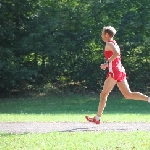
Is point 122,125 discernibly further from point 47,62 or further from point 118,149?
point 47,62

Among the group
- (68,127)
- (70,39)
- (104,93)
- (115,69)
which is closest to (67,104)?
(70,39)

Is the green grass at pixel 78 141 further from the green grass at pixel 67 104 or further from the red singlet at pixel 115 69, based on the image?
the green grass at pixel 67 104

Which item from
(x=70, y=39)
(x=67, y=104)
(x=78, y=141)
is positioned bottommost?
(x=67, y=104)

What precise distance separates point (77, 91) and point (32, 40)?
142 inches

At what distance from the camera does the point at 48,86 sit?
24547 mm

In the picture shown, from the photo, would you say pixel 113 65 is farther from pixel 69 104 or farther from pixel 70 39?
pixel 70 39

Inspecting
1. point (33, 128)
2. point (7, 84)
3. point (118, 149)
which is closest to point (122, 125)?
point (33, 128)

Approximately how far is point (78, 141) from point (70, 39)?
1672cm

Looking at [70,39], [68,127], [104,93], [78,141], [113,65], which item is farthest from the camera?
[70,39]

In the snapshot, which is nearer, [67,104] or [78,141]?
[78,141]

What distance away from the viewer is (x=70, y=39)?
24.5 metres

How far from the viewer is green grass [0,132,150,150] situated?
752 cm

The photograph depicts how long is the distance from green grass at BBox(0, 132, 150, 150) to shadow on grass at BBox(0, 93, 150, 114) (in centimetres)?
966

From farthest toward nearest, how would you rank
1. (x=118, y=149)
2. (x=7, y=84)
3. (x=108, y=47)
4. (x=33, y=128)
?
(x=7, y=84), (x=33, y=128), (x=108, y=47), (x=118, y=149)
